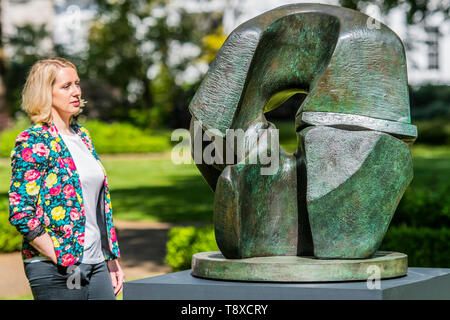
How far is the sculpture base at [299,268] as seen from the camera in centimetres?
404

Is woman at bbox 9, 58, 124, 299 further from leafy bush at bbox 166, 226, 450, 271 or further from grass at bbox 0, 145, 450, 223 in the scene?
grass at bbox 0, 145, 450, 223

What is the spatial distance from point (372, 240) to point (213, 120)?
1.29m

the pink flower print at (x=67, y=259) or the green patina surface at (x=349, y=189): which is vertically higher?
the green patina surface at (x=349, y=189)

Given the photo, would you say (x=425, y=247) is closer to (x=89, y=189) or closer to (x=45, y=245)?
(x=89, y=189)

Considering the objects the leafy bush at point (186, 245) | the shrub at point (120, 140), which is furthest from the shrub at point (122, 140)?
the leafy bush at point (186, 245)

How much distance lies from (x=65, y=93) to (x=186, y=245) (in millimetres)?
4537

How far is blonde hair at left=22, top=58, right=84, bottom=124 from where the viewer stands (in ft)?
12.3

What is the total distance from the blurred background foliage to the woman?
618cm

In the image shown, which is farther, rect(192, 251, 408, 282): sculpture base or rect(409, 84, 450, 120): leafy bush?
rect(409, 84, 450, 120): leafy bush

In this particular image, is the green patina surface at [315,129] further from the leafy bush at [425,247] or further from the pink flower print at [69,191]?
the leafy bush at [425,247]

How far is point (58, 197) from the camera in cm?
360

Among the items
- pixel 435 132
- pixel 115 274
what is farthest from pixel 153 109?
pixel 115 274

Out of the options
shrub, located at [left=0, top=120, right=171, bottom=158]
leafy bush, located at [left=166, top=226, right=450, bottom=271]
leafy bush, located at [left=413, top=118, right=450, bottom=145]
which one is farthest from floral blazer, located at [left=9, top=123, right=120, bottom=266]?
leafy bush, located at [left=413, top=118, right=450, bottom=145]

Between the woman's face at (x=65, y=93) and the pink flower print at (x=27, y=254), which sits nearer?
the pink flower print at (x=27, y=254)
